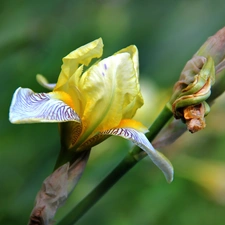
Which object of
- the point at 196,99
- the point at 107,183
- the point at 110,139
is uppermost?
the point at 196,99

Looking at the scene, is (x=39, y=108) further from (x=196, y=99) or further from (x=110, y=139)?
(x=110, y=139)

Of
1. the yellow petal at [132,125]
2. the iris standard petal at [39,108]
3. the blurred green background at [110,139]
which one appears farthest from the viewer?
the blurred green background at [110,139]

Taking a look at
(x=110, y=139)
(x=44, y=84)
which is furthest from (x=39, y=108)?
(x=110, y=139)

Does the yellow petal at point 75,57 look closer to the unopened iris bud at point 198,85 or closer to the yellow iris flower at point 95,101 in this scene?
the yellow iris flower at point 95,101

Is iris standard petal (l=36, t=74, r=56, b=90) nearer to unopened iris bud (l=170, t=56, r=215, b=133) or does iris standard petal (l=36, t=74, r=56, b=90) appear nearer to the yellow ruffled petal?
the yellow ruffled petal

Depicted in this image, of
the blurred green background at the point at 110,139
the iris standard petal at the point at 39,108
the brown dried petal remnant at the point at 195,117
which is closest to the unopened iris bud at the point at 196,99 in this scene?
the brown dried petal remnant at the point at 195,117

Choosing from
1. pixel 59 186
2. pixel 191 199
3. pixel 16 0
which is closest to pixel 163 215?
pixel 191 199

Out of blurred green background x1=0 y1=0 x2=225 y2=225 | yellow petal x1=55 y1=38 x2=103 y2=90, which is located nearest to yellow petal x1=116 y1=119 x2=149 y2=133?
yellow petal x1=55 y1=38 x2=103 y2=90
